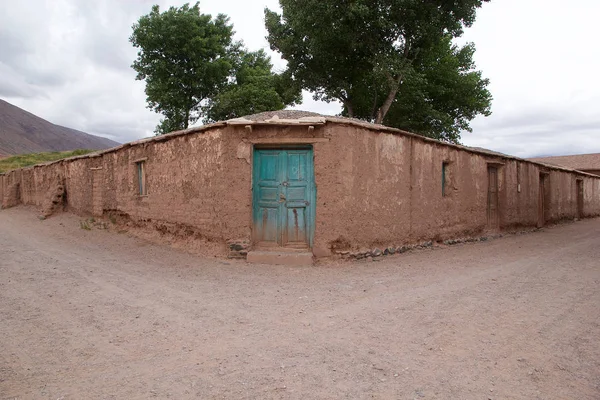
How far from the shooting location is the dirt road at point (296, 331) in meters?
2.64

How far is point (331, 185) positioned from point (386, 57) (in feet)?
32.6

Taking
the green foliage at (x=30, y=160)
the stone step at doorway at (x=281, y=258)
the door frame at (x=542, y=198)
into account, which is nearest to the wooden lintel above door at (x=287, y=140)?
the stone step at doorway at (x=281, y=258)

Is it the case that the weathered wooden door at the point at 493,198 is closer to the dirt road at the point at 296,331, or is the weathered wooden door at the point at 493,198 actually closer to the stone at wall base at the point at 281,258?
the dirt road at the point at 296,331

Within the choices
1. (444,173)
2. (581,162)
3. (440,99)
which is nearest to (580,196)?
(440,99)

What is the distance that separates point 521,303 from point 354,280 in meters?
2.20

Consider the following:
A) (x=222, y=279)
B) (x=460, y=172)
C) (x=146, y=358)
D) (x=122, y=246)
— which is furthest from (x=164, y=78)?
(x=146, y=358)

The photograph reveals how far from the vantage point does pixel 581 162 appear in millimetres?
34625

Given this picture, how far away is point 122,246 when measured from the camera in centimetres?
859

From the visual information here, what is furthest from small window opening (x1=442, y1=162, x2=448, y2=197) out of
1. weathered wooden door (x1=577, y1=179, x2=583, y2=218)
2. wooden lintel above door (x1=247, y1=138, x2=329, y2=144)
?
weathered wooden door (x1=577, y1=179, x2=583, y2=218)

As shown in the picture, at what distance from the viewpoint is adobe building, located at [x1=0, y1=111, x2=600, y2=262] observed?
7.11m

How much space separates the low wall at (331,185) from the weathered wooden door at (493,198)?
0.16 m

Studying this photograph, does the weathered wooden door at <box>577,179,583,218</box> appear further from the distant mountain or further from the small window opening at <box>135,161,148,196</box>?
the distant mountain

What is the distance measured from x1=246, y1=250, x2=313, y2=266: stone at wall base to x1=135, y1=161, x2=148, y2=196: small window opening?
401 centimetres

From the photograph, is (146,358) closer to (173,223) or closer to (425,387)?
(425,387)
